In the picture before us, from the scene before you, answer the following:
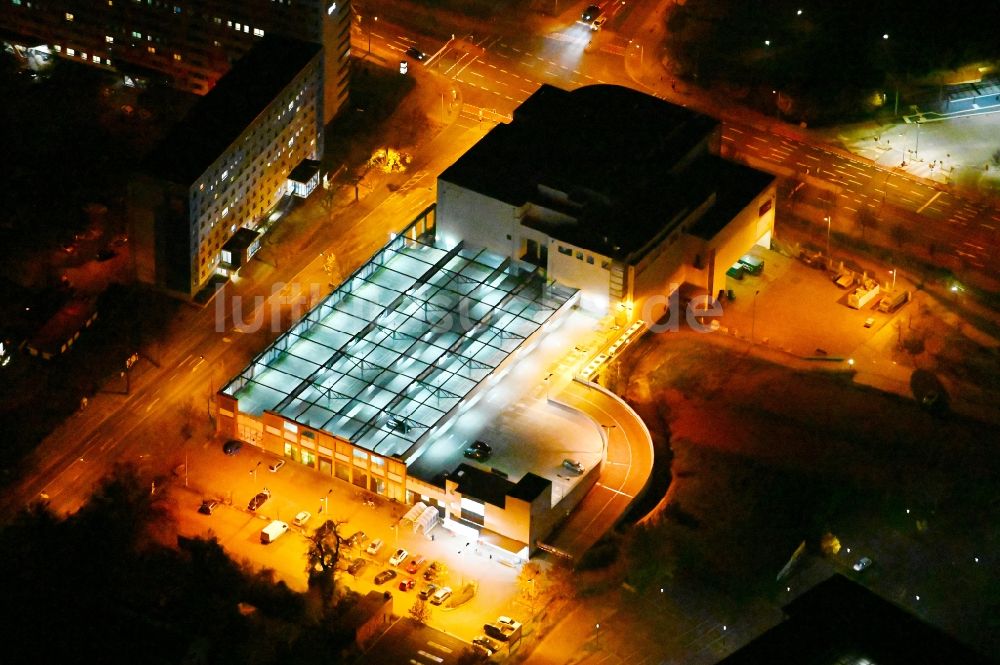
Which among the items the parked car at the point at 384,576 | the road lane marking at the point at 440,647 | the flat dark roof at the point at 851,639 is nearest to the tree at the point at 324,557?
the parked car at the point at 384,576

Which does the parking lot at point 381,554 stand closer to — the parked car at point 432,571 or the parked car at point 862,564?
the parked car at point 432,571

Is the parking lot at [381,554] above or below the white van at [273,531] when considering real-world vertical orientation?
below

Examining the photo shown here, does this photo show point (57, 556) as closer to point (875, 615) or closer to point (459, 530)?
point (459, 530)

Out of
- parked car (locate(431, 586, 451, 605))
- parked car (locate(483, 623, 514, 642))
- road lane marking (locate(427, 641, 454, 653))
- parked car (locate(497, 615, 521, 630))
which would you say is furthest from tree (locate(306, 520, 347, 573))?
parked car (locate(497, 615, 521, 630))

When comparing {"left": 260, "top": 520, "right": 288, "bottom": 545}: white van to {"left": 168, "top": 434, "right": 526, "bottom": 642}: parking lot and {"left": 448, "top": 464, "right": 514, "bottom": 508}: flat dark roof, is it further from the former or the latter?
{"left": 448, "top": 464, "right": 514, "bottom": 508}: flat dark roof

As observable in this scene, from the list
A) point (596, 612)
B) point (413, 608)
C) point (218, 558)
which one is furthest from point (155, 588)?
point (596, 612)

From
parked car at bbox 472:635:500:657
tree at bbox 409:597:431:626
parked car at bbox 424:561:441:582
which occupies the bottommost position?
parked car at bbox 472:635:500:657

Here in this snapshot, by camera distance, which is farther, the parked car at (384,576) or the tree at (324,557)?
the parked car at (384,576)
